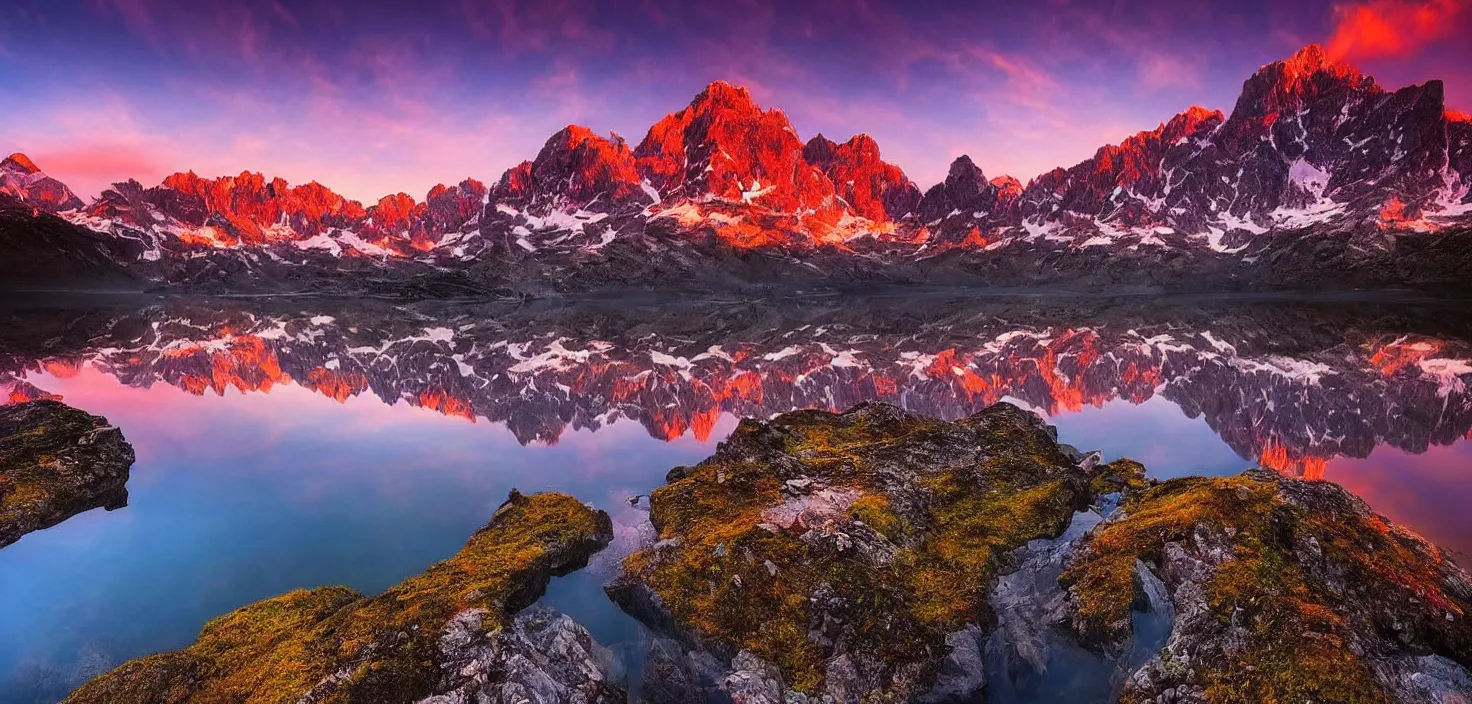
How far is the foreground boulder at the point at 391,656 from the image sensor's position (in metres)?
7.94

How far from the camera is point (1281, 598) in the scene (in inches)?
323

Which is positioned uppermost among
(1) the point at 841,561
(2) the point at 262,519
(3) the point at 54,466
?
(1) the point at 841,561

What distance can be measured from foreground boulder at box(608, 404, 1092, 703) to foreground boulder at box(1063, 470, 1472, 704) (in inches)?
77.1

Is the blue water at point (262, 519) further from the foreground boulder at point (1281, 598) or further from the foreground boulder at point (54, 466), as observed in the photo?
the foreground boulder at point (1281, 598)

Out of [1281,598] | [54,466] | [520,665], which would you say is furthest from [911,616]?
[54,466]

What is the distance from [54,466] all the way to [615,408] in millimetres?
18417

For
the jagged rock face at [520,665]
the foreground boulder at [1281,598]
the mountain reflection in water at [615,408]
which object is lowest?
the mountain reflection in water at [615,408]

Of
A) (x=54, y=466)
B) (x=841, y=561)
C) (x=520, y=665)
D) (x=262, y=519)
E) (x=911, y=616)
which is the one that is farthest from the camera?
(x=54, y=466)

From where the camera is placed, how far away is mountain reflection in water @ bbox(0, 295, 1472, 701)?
1393 centimetres

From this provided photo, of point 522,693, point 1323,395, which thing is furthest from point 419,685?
point 1323,395

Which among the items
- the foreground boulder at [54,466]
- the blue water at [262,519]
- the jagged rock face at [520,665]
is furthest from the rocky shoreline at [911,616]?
the foreground boulder at [54,466]

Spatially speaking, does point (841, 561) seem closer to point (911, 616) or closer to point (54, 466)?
point (911, 616)

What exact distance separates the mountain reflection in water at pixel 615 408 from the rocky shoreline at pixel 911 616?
1946 millimetres

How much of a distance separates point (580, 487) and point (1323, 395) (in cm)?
3275
